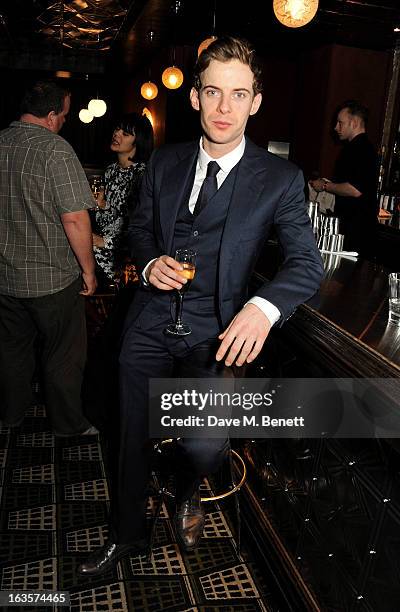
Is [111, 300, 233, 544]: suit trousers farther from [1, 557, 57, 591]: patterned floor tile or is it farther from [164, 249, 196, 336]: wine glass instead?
Answer: [1, 557, 57, 591]: patterned floor tile

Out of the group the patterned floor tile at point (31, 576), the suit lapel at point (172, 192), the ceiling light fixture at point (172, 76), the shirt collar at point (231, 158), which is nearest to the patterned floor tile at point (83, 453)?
the patterned floor tile at point (31, 576)

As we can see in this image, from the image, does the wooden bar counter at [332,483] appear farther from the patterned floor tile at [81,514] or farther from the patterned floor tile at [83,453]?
the patterned floor tile at [83,453]

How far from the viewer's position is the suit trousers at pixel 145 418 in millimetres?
1795

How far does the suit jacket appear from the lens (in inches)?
67.7

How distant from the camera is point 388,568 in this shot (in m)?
1.44

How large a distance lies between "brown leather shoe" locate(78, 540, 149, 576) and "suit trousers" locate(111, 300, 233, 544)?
5 cm

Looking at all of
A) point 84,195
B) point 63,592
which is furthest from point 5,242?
point 63,592

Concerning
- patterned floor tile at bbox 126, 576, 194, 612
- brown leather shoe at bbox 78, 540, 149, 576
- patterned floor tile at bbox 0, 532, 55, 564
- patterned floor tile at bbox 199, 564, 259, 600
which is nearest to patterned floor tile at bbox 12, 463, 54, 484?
patterned floor tile at bbox 0, 532, 55, 564

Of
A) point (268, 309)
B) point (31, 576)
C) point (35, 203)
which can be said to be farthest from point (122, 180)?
point (31, 576)

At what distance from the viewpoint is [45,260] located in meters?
2.77

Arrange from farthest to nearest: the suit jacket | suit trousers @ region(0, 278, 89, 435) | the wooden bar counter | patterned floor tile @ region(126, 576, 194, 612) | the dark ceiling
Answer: the dark ceiling, suit trousers @ region(0, 278, 89, 435), patterned floor tile @ region(126, 576, 194, 612), the suit jacket, the wooden bar counter

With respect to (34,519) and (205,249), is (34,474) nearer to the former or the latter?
(34,519)

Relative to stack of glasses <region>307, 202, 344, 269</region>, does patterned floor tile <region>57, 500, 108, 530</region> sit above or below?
below

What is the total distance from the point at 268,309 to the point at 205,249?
38 cm
